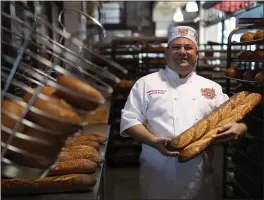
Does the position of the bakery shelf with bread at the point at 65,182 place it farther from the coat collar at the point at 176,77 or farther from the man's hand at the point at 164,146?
the coat collar at the point at 176,77

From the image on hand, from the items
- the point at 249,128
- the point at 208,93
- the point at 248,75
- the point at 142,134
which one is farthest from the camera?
the point at 249,128

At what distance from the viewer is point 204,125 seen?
4.37ft

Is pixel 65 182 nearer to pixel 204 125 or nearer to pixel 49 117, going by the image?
pixel 204 125

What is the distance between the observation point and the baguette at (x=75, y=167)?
1.30 meters

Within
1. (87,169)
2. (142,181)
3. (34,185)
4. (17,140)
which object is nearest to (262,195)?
(142,181)

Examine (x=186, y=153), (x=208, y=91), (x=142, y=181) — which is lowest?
(x=142, y=181)

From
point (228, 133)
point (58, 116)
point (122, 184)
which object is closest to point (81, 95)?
point (58, 116)

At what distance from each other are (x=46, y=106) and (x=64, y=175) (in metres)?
0.82

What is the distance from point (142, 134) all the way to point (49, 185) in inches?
17.8

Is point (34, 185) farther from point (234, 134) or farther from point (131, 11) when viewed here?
point (131, 11)

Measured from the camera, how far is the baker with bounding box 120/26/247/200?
1.50 m

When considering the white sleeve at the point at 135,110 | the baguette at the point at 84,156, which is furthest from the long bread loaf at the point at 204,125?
the baguette at the point at 84,156

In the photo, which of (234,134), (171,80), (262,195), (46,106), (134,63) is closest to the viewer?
(46,106)

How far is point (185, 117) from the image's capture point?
1501 millimetres
